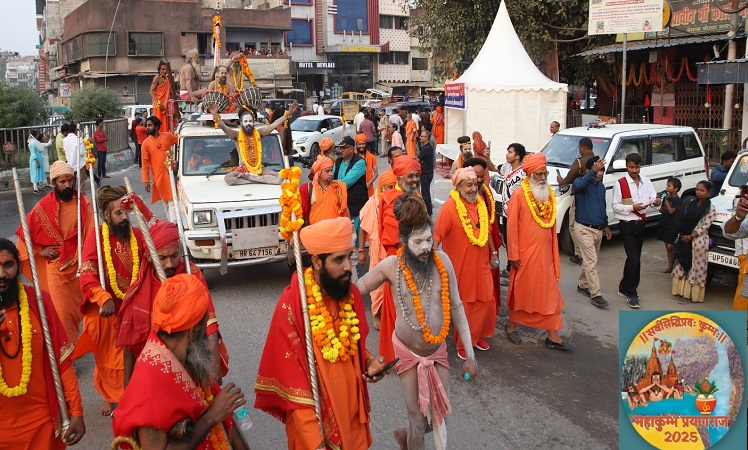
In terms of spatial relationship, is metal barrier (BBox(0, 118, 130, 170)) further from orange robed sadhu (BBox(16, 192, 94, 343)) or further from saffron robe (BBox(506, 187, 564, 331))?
saffron robe (BBox(506, 187, 564, 331))

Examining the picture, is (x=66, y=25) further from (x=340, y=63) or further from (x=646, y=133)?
(x=646, y=133)

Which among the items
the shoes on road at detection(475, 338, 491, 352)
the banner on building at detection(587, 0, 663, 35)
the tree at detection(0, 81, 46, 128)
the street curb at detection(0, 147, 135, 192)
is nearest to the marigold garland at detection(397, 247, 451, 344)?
the shoes on road at detection(475, 338, 491, 352)

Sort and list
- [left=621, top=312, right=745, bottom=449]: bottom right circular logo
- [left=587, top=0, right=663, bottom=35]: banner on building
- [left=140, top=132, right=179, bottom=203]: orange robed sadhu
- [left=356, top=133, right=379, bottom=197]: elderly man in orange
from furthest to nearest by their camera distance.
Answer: [left=587, top=0, right=663, bottom=35]: banner on building → [left=140, top=132, right=179, bottom=203]: orange robed sadhu → [left=356, top=133, right=379, bottom=197]: elderly man in orange → [left=621, top=312, right=745, bottom=449]: bottom right circular logo

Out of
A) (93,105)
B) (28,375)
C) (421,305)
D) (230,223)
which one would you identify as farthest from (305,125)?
(28,375)

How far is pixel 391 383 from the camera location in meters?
6.50

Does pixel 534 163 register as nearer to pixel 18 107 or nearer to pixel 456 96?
pixel 456 96

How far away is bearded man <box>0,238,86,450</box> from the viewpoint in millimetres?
3682

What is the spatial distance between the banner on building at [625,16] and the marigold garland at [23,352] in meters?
15.5

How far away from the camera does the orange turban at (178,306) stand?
120 inches

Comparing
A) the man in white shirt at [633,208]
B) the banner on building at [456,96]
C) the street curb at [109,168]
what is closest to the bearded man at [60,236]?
the man in white shirt at [633,208]

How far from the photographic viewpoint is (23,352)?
147 inches

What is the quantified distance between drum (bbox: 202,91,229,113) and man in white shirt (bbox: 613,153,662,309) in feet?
20.3

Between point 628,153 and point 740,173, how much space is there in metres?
2.11

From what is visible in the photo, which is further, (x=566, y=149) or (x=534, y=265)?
(x=566, y=149)
